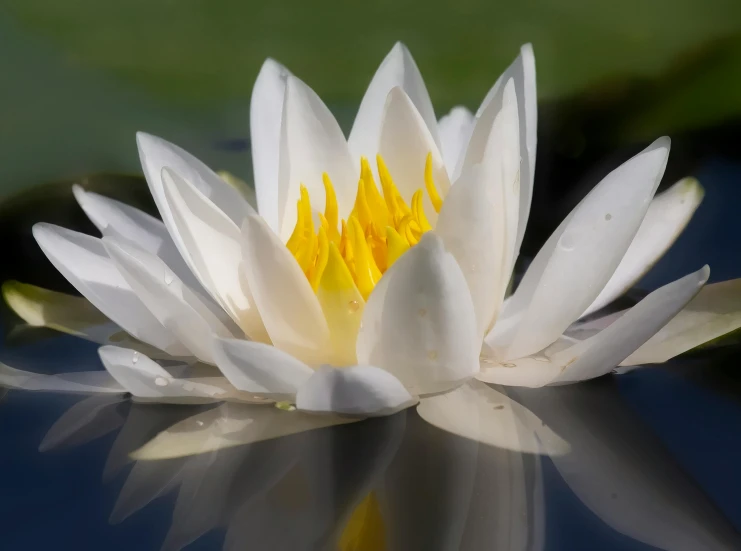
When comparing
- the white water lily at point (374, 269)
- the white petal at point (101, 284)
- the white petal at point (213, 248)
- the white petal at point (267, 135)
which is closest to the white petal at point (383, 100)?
the white water lily at point (374, 269)

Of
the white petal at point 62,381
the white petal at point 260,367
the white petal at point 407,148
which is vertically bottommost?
the white petal at point 62,381

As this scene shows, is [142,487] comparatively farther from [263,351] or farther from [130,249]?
[130,249]

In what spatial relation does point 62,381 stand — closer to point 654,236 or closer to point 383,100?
point 383,100

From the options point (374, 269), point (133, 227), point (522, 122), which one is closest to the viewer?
point (374, 269)

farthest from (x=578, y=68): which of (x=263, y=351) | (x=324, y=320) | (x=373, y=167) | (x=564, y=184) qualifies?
(x=263, y=351)

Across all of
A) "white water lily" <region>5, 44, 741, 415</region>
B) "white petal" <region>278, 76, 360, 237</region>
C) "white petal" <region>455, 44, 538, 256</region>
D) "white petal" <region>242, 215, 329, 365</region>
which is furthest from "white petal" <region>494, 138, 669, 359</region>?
"white petal" <region>278, 76, 360, 237</region>

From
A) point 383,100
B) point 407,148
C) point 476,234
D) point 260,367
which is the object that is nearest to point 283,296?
point 260,367

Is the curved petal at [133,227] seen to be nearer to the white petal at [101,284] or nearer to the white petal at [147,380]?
the white petal at [101,284]
